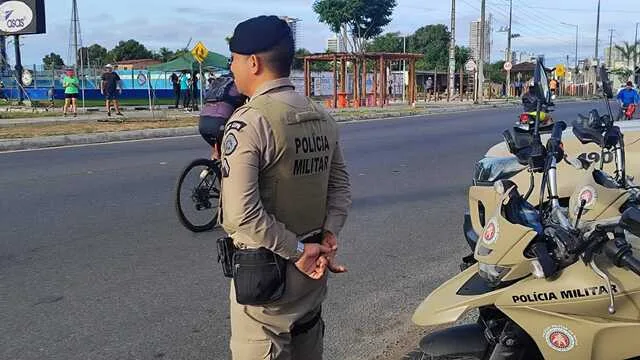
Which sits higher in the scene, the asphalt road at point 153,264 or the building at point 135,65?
the building at point 135,65

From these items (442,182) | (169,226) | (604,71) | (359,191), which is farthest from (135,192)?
(604,71)

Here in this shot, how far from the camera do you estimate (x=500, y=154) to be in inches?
245

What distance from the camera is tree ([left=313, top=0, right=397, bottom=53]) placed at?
205 feet

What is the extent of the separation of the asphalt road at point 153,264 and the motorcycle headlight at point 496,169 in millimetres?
831

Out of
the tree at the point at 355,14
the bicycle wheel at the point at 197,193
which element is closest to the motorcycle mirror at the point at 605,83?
the bicycle wheel at the point at 197,193

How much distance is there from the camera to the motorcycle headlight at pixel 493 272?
8.17 ft

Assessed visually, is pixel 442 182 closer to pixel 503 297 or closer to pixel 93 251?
pixel 93 251

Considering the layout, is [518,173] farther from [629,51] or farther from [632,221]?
[629,51]

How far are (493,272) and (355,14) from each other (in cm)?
6203

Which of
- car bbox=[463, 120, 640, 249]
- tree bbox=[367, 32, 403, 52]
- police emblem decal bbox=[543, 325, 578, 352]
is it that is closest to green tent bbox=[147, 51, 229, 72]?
car bbox=[463, 120, 640, 249]

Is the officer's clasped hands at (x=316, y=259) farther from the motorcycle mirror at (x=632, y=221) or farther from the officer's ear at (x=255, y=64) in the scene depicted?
the motorcycle mirror at (x=632, y=221)

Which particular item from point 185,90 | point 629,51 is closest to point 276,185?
point 185,90

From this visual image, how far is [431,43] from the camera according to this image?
3497 inches

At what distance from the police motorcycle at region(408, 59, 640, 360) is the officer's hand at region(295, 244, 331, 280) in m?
0.48
